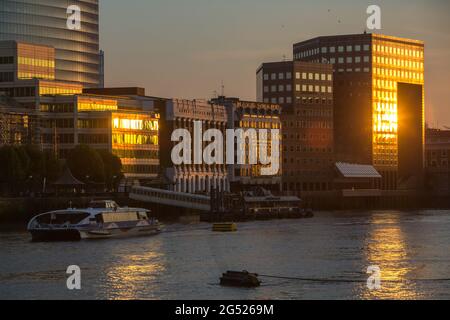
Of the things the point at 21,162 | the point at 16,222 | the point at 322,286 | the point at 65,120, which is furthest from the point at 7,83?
the point at 322,286

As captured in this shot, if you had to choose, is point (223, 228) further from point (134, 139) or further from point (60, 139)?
point (134, 139)

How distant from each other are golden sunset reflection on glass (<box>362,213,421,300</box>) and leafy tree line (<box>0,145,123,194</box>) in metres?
41.6

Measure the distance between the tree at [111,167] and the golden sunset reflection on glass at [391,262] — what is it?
44.2m

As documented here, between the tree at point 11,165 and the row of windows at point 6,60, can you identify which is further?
the row of windows at point 6,60

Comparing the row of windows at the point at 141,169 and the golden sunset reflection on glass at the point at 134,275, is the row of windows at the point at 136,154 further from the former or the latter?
the golden sunset reflection on glass at the point at 134,275

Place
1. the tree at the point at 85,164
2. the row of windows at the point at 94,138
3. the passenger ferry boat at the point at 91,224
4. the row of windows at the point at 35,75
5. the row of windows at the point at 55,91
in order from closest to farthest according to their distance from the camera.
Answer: the passenger ferry boat at the point at 91,224 → the tree at the point at 85,164 → the row of windows at the point at 94,138 → the row of windows at the point at 55,91 → the row of windows at the point at 35,75

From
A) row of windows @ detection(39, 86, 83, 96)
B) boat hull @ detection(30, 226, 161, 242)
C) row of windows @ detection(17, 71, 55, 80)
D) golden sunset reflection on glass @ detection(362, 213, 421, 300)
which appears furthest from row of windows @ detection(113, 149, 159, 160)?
boat hull @ detection(30, 226, 161, 242)

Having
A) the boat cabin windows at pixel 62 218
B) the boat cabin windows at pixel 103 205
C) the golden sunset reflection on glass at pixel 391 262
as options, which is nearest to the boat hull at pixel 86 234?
the boat cabin windows at pixel 62 218

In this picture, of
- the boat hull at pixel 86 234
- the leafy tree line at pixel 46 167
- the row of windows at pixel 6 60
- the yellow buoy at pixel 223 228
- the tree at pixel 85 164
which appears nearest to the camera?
the boat hull at pixel 86 234

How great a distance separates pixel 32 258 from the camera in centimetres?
8619

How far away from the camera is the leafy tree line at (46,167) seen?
142 m
